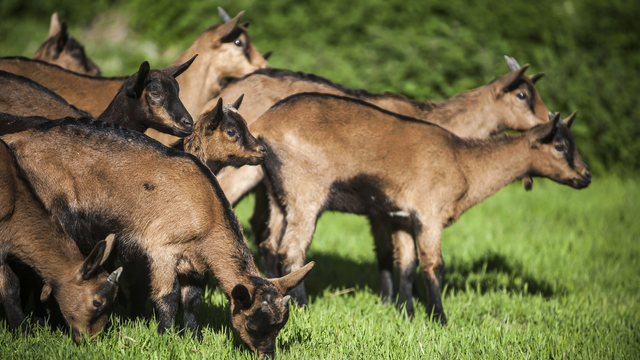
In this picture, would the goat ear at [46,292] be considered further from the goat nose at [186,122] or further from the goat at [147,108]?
the goat nose at [186,122]

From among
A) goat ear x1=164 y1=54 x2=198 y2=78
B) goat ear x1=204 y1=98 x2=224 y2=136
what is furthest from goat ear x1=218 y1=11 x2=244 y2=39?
goat ear x1=204 y1=98 x2=224 y2=136

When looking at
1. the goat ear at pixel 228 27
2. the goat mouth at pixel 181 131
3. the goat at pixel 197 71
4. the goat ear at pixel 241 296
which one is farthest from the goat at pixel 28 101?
the goat ear at pixel 241 296

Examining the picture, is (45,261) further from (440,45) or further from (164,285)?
(440,45)

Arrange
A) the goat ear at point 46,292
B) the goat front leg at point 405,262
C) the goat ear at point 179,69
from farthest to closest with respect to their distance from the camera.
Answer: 1. the goat front leg at point 405,262
2. the goat ear at point 179,69
3. the goat ear at point 46,292

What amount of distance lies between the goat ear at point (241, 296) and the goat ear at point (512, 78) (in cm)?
458

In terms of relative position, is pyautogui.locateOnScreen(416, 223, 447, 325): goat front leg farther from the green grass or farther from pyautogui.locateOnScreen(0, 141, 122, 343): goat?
pyautogui.locateOnScreen(0, 141, 122, 343): goat

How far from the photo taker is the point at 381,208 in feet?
19.3

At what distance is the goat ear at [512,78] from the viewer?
7.20 meters

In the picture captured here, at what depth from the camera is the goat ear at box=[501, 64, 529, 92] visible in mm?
7195

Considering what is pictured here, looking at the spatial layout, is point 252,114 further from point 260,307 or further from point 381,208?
point 260,307

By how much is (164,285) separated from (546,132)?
4.20 meters

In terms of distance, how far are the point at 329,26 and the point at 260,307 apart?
13.6 metres

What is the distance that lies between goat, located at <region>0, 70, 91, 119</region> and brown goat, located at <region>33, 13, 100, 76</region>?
259 centimetres

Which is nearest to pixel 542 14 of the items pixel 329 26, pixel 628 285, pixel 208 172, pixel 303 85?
pixel 329 26
